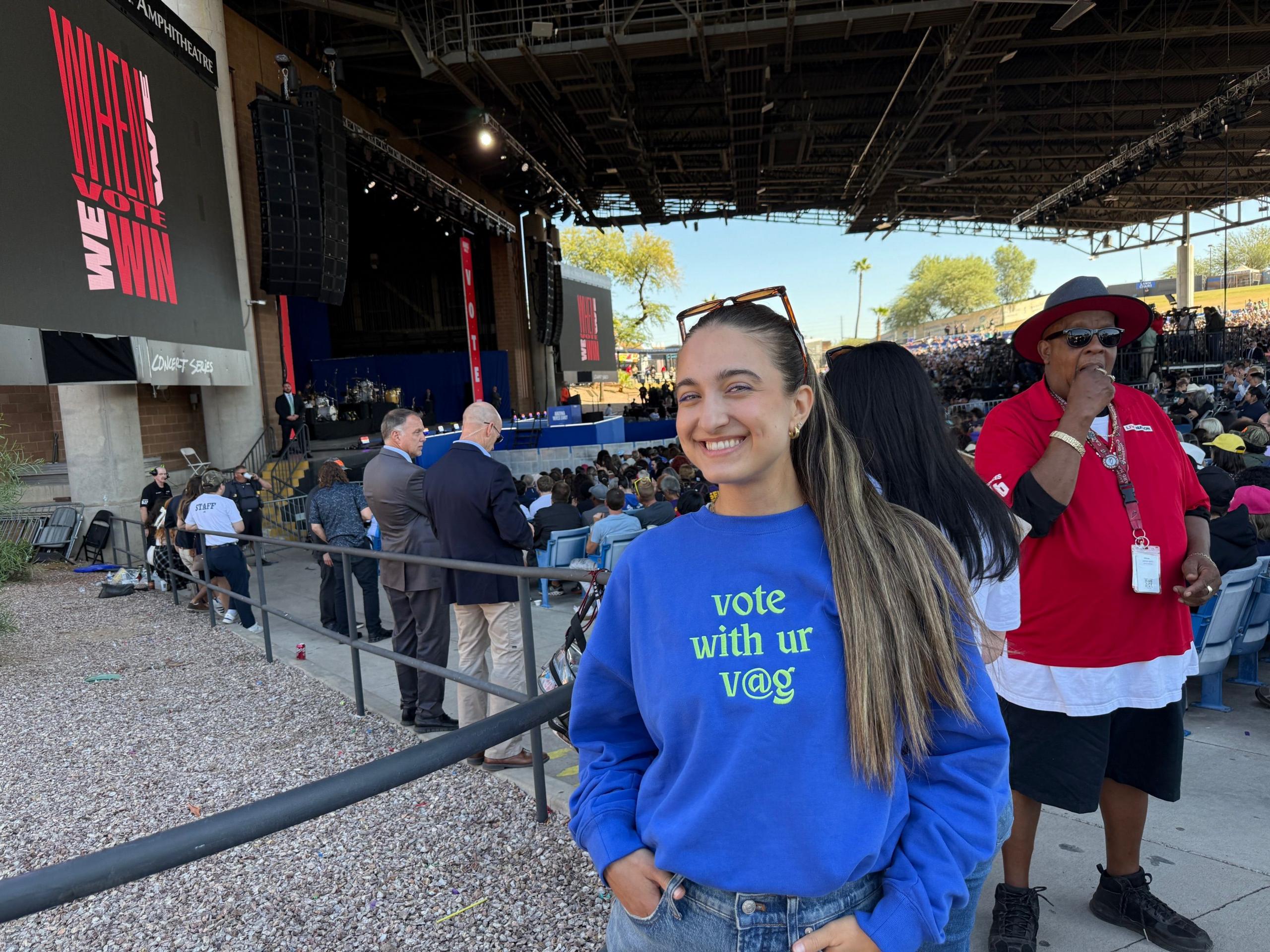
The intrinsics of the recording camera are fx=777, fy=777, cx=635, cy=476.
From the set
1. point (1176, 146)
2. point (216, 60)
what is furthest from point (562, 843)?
point (1176, 146)

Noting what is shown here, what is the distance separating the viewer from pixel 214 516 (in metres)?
7.51

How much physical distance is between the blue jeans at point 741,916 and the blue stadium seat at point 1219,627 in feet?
11.8

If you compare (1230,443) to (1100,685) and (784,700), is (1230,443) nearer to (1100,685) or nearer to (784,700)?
(1100,685)

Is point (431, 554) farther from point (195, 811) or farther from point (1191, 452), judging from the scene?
point (1191, 452)

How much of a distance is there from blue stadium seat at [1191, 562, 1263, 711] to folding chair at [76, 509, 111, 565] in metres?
13.0

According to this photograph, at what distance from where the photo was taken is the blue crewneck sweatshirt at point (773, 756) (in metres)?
1.02

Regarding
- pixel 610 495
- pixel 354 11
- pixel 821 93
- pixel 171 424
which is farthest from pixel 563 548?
pixel 821 93

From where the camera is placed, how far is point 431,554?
5.07 meters

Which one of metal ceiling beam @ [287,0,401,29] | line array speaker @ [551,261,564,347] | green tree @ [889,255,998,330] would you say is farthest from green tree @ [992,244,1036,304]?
metal ceiling beam @ [287,0,401,29]

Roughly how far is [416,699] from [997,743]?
4.31 meters

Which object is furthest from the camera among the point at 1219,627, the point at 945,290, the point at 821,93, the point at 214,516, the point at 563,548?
the point at 945,290

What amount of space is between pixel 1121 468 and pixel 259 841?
3.84 m

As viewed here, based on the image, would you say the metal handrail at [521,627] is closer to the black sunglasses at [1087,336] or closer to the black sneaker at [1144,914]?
the black sunglasses at [1087,336]

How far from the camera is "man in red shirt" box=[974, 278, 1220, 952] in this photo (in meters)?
1.97
